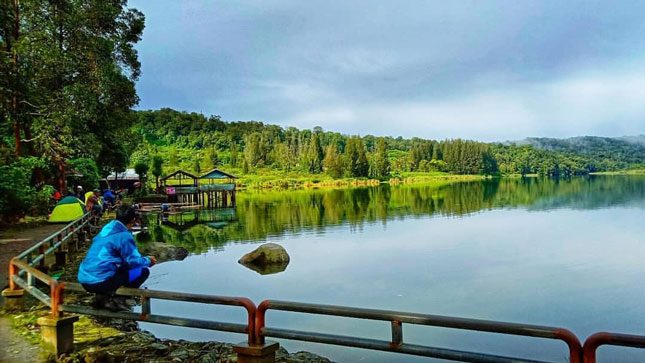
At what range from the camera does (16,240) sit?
54.7 ft

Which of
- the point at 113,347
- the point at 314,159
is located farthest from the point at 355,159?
the point at 113,347

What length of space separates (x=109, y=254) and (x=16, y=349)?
7.51 ft

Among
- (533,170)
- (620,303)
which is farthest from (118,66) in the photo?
(533,170)

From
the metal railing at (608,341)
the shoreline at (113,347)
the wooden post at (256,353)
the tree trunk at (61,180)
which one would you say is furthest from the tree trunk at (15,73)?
the metal railing at (608,341)

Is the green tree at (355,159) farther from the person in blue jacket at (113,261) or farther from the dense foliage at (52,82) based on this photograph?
the person in blue jacket at (113,261)

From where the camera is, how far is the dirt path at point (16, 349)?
613 centimetres

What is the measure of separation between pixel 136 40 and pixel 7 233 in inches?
701

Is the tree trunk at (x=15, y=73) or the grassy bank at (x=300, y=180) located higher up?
the tree trunk at (x=15, y=73)

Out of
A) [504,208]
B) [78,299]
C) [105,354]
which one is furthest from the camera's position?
[504,208]

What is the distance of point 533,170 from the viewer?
564ft

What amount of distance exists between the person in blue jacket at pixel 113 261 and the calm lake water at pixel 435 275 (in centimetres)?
566

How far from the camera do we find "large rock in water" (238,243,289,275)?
67.4 ft

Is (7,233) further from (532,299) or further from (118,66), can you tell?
(532,299)

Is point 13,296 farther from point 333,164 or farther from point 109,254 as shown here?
point 333,164
